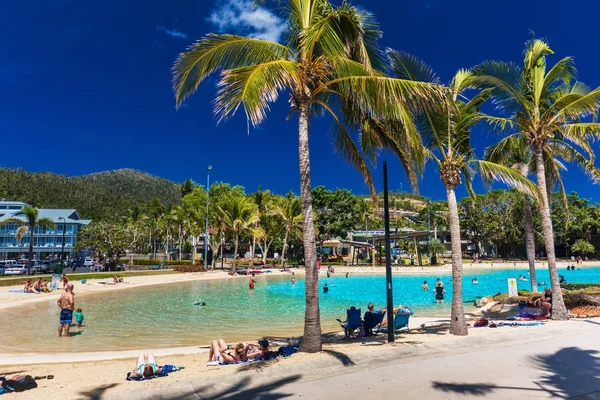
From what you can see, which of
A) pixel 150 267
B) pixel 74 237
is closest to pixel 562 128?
pixel 150 267

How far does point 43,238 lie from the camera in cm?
7125

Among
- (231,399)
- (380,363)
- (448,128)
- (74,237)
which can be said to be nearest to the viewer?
(231,399)

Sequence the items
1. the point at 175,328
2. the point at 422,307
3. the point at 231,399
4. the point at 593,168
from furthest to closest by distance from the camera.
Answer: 1. the point at 422,307
2. the point at 175,328
3. the point at 593,168
4. the point at 231,399

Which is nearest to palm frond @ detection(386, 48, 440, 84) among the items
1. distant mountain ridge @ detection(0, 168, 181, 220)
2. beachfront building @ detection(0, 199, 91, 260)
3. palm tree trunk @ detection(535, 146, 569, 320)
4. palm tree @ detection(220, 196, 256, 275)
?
palm tree trunk @ detection(535, 146, 569, 320)

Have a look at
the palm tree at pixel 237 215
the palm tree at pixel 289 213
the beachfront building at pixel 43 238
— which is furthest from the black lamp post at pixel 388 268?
the beachfront building at pixel 43 238

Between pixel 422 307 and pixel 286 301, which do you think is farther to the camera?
pixel 286 301

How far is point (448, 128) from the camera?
33.0 feet

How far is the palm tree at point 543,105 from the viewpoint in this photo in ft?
39.1

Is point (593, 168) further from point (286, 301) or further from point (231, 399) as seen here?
point (286, 301)

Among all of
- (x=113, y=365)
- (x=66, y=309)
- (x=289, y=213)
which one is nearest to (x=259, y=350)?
(x=113, y=365)

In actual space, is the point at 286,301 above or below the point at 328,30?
below

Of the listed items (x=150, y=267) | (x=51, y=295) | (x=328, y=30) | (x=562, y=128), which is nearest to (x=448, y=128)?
(x=328, y=30)

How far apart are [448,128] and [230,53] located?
5.98 meters

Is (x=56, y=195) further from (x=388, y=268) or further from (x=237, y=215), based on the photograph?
(x=388, y=268)
